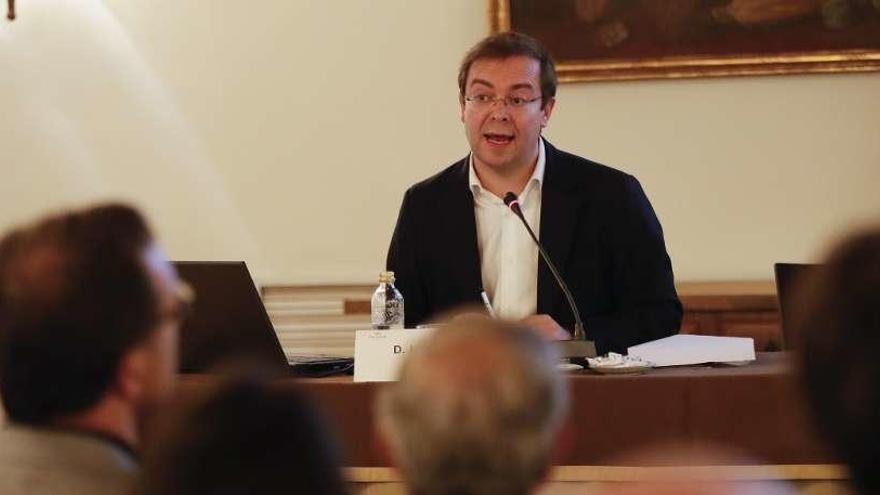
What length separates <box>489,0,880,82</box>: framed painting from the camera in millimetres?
5543

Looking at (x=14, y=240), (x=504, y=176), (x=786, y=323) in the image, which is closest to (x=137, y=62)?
(x=504, y=176)

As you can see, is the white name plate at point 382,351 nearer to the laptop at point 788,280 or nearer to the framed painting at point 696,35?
the laptop at point 788,280

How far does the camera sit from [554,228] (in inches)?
152

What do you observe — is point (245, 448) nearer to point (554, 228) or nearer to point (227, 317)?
point (227, 317)

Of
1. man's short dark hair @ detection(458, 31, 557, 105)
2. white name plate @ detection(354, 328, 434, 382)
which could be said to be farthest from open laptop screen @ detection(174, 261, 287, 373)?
man's short dark hair @ detection(458, 31, 557, 105)

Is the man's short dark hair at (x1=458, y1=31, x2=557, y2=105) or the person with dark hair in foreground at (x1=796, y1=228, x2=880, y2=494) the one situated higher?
the man's short dark hair at (x1=458, y1=31, x2=557, y2=105)

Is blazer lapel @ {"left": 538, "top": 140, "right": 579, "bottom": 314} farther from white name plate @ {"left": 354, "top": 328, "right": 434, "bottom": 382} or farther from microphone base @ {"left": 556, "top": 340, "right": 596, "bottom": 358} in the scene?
white name plate @ {"left": 354, "top": 328, "right": 434, "bottom": 382}

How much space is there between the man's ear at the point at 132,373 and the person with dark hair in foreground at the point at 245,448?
538 millimetres

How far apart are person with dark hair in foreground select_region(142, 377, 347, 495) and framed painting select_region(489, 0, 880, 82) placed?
4662mm

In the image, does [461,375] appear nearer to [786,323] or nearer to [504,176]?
[786,323]

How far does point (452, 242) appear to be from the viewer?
3.89 metres

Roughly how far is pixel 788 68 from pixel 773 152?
13.2 inches

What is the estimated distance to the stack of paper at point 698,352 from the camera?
3.22 meters

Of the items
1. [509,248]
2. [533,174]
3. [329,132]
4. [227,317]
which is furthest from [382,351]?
[329,132]
